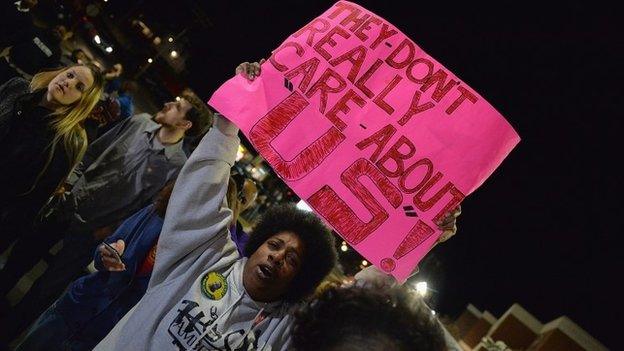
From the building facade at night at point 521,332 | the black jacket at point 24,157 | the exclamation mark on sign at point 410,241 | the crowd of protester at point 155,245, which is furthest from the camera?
the building facade at night at point 521,332

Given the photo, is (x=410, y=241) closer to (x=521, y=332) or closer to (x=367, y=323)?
(x=367, y=323)

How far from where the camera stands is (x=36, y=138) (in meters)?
3.11

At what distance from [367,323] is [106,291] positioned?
2211 mm

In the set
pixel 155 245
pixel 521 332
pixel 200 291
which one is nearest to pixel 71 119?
pixel 155 245

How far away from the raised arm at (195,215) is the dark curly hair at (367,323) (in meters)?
0.93

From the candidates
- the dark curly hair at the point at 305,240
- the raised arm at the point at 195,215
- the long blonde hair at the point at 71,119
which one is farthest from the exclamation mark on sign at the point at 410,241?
the long blonde hair at the point at 71,119

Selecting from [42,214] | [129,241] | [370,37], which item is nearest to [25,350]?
[129,241]

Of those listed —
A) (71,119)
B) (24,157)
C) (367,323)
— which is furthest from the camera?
(71,119)

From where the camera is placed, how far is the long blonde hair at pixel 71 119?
3158 millimetres

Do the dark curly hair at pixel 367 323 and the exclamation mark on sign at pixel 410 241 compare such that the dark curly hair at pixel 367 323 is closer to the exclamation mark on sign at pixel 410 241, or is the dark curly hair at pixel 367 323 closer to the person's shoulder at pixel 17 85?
the exclamation mark on sign at pixel 410 241

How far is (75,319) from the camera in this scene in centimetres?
275

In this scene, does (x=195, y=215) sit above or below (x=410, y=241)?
below

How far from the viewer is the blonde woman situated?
3064mm

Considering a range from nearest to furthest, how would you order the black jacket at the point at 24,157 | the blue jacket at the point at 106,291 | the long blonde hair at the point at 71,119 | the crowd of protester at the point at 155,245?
the crowd of protester at the point at 155,245
the blue jacket at the point at 106,291
the black jacket at the point at 24,157
the long blonde hair at the point at 71,119
